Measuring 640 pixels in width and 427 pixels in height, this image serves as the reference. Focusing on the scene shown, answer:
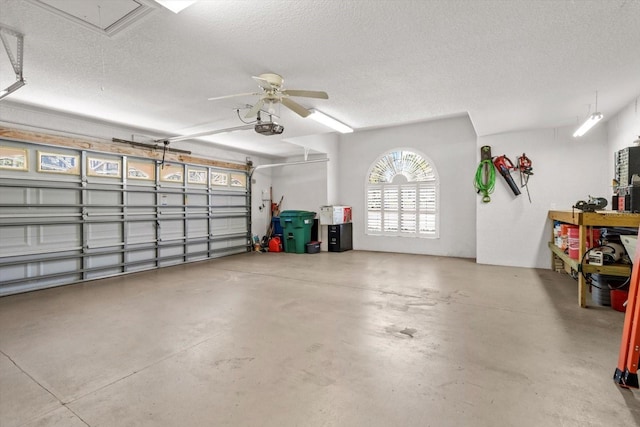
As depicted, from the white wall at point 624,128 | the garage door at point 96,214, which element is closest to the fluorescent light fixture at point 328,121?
the garage door at point 96,214

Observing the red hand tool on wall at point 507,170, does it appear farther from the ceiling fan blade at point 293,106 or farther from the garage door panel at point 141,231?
the garage door panel at point 141,231

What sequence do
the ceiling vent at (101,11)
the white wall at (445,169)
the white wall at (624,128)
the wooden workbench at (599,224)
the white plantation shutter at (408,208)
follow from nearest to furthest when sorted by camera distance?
the ceiling vent at (101,11), the wooden workbench at (599,224), the white wall at (624,128), the white wall at (445,169), the white plantation shutter at (408,208)

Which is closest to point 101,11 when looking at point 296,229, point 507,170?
point 296,229

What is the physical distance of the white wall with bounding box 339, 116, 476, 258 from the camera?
6.88 m

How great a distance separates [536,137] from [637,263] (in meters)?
4.48

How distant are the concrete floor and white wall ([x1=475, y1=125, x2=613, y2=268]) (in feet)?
4.62

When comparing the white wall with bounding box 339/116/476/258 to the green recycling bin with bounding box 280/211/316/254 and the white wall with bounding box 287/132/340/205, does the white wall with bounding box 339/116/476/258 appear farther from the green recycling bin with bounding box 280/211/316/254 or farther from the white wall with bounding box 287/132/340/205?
the green recycling bin with bounding box 280/211/316/254

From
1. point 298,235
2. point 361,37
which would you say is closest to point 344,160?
point 298,235

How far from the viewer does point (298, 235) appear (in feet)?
26.5

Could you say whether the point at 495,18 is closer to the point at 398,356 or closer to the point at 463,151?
the point at 398,356

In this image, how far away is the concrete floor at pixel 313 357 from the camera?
1.82 metres

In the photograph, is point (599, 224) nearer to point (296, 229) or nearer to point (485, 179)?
point (485, 179)

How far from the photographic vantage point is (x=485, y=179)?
6105mm

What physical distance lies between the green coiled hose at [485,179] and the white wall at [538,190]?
0.11 metres
